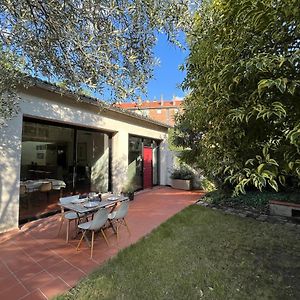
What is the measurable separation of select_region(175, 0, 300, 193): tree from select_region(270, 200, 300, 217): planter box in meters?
7.20

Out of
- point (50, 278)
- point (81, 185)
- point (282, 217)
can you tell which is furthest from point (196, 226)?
point (81, 185)

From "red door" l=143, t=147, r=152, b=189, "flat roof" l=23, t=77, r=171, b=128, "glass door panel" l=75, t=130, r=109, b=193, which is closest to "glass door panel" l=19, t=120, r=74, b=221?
"glass door panel" l=75, t=130, r=109, b=193

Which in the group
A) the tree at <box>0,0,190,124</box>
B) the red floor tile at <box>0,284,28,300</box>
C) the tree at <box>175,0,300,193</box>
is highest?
the tree at <box>0,0,190,124</box>

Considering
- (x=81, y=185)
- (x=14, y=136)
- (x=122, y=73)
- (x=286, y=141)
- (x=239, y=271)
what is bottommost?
(x=239, y=271)

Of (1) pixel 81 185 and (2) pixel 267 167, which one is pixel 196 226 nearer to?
(1) pixel 81 185

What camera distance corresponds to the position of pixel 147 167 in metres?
13.9

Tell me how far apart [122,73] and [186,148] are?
8.85 meters

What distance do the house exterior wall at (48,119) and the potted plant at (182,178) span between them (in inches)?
170

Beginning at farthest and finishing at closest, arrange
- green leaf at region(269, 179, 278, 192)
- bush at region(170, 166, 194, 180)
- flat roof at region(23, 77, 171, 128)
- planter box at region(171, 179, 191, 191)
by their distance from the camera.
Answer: bush at region(170, 166, 194, 180) → planter box at region(171, 179, 191, 191) → flat roof at region(23, 77, 171, 128) → green leaf at region(269, 179, 278, 192)

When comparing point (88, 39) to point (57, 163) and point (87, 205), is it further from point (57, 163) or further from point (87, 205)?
point (57, 163)

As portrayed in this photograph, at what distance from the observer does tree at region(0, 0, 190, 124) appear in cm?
306

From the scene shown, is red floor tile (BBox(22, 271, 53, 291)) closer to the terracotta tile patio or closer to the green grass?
the terracotta tile patio

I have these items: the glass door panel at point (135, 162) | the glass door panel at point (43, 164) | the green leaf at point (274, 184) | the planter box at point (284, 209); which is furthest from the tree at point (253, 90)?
the glass door panel at point (135, 162)

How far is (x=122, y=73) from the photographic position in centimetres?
355
